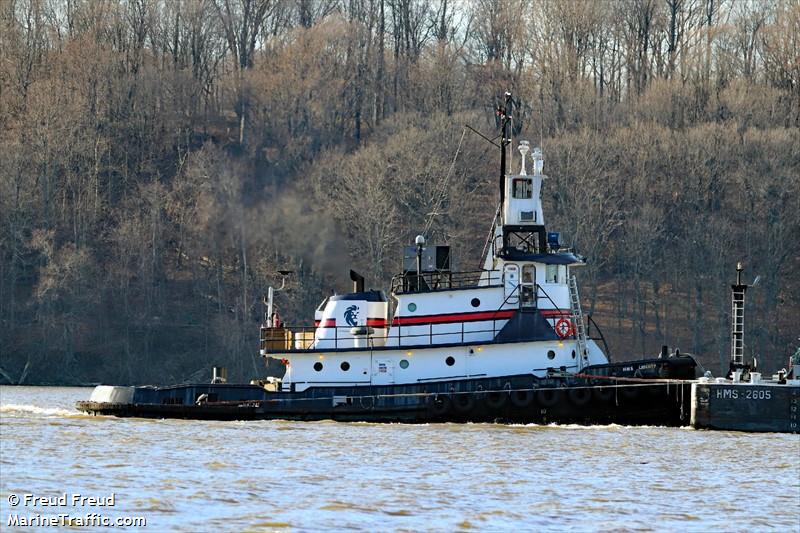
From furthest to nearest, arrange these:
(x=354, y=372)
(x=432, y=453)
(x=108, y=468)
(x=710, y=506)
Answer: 1. (x=354, y=372)
2. (x=432, y=453)
3. (x=108, y=468)
4. (x=710, y=506)

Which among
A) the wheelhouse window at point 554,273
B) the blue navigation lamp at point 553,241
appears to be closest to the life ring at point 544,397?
the wheelhouse window at point 554,273

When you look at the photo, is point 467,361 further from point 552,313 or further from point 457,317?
point 552,313

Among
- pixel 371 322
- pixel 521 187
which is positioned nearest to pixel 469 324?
pixel 371 322

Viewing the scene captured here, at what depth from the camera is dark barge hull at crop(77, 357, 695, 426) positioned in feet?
133

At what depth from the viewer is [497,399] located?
4084 cm

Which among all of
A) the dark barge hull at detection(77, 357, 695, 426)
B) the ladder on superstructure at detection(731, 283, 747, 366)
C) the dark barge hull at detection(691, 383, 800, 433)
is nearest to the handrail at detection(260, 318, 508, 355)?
the dark barge hull at detection(77, 357, 695, 426)

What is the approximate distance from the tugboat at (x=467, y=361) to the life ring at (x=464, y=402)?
3 cm

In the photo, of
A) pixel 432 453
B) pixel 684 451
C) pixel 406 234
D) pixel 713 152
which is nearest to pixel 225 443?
pixel 432 453

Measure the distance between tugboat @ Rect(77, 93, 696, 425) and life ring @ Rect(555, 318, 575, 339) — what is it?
0.04 m

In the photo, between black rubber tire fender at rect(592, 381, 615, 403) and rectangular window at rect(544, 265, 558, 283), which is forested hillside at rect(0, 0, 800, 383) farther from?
black rubber tire fender at rect(592, 381, 615, 403)

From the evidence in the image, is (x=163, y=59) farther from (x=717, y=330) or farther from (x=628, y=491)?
(x=628, y=491)

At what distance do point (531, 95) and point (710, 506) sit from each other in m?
63.2

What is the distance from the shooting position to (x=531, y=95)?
8900cm

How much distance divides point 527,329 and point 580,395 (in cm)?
235
